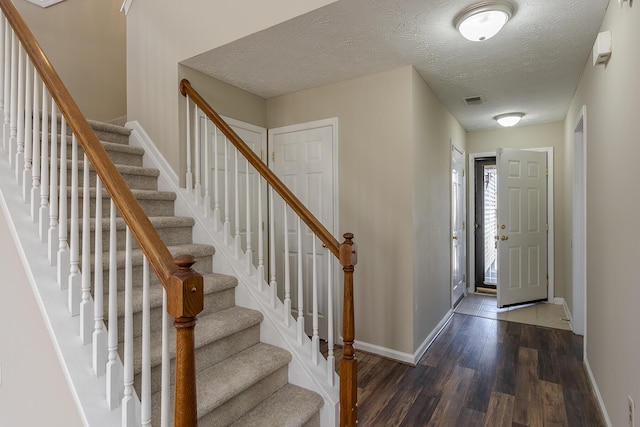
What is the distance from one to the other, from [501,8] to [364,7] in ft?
2.54

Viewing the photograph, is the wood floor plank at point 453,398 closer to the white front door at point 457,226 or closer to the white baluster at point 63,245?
→ the white front door at point 457,226

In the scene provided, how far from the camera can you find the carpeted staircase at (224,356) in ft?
5.43

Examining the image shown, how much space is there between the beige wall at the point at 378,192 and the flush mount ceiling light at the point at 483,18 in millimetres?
745

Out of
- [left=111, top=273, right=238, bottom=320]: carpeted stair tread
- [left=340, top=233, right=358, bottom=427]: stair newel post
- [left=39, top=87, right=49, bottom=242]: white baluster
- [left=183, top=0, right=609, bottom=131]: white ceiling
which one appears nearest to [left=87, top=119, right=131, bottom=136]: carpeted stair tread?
[left=183, top=0, right=609, bottom=131]: white ceiling

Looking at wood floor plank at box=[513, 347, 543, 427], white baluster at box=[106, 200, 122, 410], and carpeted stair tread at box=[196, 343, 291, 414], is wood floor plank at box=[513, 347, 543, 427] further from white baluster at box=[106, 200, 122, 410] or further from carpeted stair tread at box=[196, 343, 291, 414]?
white baluster at box=[106, 200, 122, 410]

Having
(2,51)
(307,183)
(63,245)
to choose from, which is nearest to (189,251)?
(63,245)

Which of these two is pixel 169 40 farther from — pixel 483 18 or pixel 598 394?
pixel 598 394

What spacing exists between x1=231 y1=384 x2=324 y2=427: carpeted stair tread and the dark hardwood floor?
43 cm

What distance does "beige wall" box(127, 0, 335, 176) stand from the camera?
233 centimetres

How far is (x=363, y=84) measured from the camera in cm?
302

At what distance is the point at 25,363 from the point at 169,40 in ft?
7.80

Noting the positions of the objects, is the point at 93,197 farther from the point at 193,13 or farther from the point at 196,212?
the point at 193,13

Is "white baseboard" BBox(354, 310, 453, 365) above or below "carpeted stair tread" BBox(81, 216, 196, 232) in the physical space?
below

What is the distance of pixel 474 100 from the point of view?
3.60 meters
